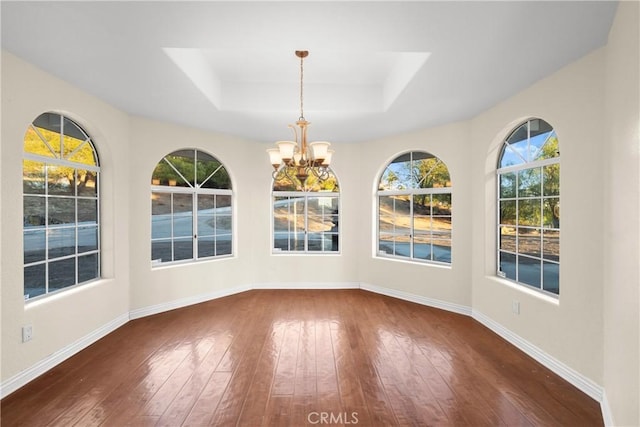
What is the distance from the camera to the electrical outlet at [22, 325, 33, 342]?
8.40 ft

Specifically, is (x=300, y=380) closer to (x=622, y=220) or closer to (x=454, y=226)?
(x=622, y=220)

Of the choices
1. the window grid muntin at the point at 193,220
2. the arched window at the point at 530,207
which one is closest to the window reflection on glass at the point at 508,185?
the arched window at the point at 530,207

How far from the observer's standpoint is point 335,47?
2355 mm

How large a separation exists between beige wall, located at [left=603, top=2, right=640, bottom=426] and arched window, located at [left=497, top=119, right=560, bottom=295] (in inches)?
28.1

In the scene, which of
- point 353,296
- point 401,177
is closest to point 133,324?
point 353,296

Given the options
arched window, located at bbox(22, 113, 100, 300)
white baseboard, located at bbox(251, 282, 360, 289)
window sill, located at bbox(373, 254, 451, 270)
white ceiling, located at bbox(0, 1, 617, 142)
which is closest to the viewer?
white ceiling, located at bbox(0, 1, 617, 142)

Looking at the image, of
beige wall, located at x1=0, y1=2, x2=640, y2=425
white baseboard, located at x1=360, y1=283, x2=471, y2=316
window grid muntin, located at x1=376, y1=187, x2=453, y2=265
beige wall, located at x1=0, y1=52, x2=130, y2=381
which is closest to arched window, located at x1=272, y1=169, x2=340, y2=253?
beige wall, located at x1=0, y1=2, x2=640, y2=425

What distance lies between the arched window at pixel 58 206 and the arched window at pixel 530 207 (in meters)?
4.72

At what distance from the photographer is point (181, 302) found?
176 inches

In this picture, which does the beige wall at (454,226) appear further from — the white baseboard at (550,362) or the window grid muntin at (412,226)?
the window grid muntin at (412,226)

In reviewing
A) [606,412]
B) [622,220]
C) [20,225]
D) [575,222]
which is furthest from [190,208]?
[606,412]

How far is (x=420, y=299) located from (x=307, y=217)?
227cm

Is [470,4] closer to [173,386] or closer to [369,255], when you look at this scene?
[173,386]

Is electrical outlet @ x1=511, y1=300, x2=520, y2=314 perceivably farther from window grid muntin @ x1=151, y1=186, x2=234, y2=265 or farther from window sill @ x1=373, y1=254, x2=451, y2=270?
window grid muntin @ x1=151, y1=186, x2=234, y2=265
